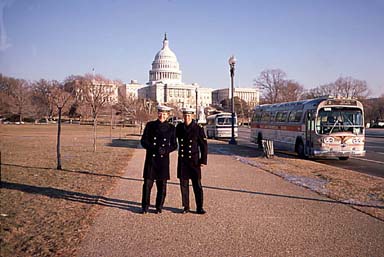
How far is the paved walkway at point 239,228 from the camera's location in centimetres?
548

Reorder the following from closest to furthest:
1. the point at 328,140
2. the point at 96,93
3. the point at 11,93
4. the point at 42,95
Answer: the point at 11,93
the point at 42,95
the point at 328,140
the point at 96,93

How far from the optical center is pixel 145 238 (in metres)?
5.97

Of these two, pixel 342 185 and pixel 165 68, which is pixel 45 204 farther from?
pixel 165 68

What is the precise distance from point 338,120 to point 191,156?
12.3 meters

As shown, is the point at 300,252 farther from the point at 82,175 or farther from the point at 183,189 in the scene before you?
the point at 82,175

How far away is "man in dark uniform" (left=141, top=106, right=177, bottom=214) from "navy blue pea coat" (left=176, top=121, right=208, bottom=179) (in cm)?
23

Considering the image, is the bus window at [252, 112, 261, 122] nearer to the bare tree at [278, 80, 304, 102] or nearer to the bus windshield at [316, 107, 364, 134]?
the bus windshield at [316, 107, 364, 134]

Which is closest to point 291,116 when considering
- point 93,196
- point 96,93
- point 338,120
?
point 338,120

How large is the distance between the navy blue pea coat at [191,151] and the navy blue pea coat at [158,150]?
24 centimetres

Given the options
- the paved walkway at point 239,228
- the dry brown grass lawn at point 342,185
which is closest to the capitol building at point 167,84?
the dry brown grass lawn at point 342,185

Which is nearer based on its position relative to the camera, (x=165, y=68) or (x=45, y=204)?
(x=45, y=204)

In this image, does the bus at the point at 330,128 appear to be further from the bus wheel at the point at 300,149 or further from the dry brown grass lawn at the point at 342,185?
the dry brown grass lawn at the point at 342,185

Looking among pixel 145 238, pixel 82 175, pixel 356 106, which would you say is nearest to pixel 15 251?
pixel 145 238

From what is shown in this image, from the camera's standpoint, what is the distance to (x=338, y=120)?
18.3 m
